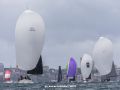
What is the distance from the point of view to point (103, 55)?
2606 inches

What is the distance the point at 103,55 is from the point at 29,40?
68.3 feet

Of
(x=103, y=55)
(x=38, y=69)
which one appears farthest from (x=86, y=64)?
(x=38, y=69)

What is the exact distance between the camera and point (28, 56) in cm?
4941

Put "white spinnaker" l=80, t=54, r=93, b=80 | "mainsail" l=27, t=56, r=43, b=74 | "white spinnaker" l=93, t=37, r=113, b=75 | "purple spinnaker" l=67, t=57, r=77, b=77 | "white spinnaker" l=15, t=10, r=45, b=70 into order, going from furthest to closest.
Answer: "purple spinnaker" l=67, t=57, r=77, b=77, "white spinnaker" l=80, t=54, r=93, b=80, "white spinnaker" l=93, t=37, r=113, b=75, "mainsail" l=27, t=56, r=43, b=74, "white spinnaker" l=15, t=10, r=45, b=70

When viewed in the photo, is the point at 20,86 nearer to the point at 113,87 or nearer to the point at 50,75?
the point at 113,87

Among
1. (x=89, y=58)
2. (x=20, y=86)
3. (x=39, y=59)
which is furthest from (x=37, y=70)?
(x=89, y=58)

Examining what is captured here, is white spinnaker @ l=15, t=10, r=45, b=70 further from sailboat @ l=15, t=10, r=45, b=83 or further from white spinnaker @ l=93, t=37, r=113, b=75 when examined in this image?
white spinnaker @ l=93, t=37, r=113, b=75

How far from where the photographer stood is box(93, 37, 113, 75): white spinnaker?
66.2 meters

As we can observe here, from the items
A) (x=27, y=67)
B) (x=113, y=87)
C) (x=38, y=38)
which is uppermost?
(x=38, y=38)

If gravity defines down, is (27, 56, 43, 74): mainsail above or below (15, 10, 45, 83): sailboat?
below

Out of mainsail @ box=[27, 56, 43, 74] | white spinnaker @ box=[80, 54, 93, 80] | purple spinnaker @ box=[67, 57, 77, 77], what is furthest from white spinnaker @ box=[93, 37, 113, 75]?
mainsail @ box=[27, 56, 43, 74]

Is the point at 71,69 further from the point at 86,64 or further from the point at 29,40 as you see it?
the point at 29,40

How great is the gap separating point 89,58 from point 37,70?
2746 cm

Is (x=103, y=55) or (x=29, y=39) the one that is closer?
(x=29, y=39)
